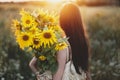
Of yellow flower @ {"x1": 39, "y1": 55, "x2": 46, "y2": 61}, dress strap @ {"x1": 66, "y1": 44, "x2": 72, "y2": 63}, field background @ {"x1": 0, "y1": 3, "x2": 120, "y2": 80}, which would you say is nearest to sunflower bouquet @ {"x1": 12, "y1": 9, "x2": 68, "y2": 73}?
yellow flower @ {"x1": 39, "y1": 55, "x2": 46, "y2": 61}

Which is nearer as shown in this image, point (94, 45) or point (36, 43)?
point (36, 43)

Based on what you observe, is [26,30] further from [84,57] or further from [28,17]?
[84,57]

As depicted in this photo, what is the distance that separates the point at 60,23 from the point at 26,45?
565mm

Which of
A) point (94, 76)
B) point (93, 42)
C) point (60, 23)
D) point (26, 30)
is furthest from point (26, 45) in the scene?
point (93, 42)

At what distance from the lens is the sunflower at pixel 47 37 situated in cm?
586

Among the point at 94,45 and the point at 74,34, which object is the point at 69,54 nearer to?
the point at 74,34

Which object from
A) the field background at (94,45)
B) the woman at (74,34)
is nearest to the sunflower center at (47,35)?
the woman at (74,34)

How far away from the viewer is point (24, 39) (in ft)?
19.3

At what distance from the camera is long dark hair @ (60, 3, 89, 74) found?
626 cm

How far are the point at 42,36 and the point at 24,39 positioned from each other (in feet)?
0.58

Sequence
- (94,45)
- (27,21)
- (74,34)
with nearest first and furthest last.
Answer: (27,21), (74,34), (94,45)

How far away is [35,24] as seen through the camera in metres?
6.02

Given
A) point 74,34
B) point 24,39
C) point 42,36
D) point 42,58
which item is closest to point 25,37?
point 24,39

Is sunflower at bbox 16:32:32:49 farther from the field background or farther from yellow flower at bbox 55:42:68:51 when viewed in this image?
the field background
